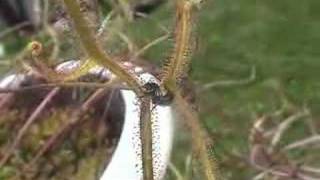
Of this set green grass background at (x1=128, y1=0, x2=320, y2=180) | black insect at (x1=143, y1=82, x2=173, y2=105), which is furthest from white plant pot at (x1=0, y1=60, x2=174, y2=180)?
green grass background at (x1=128, y1=0, x2=320, y2=180)

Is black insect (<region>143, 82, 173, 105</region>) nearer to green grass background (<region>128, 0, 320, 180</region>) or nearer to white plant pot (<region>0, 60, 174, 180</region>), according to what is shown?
white plant pot (<region>0, 60, 174, 180</region>)

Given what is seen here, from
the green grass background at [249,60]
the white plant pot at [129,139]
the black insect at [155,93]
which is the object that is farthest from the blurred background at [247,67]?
the black insect at [155,93]

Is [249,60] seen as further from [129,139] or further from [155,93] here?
[155,93]

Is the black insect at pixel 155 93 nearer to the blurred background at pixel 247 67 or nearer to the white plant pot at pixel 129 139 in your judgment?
the white plant pot at pixel 129 139

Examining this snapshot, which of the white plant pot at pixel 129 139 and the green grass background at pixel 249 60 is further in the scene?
the green grass background at pixel 249 60

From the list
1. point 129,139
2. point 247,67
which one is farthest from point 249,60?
point 129,139

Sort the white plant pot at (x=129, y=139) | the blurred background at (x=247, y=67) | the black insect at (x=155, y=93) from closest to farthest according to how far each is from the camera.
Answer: the black insect at (x=155, y=93) < the white plant pot at (x=129, y=139) < the blurred background at (x=247, y=67)

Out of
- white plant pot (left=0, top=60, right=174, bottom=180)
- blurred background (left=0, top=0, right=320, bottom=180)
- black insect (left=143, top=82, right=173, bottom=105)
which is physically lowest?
black insect (left=143, top=82, right=173, bottom=105)

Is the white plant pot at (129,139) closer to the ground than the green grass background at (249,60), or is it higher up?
closer to the ground

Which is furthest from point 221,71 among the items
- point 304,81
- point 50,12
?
point 50,12
